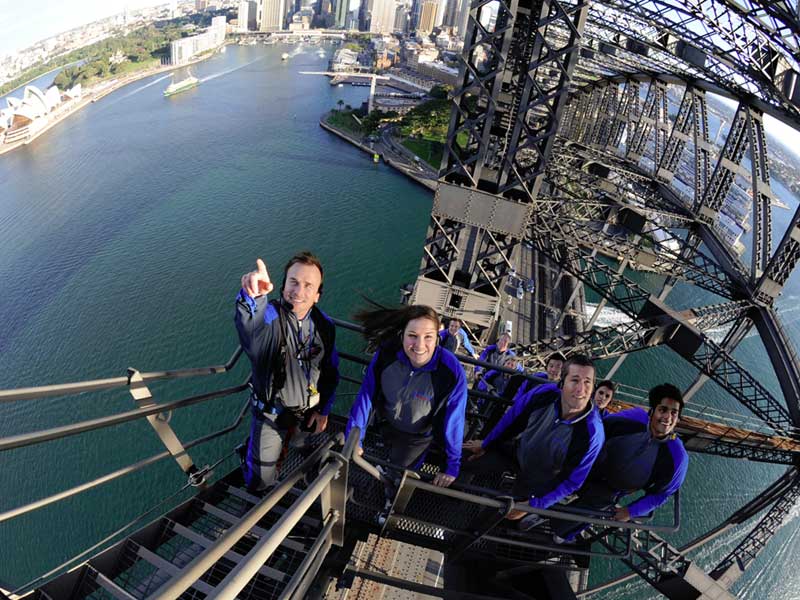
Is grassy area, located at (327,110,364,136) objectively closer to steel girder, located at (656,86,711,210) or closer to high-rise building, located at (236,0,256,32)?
steel girder, located at (656,86,711,210)

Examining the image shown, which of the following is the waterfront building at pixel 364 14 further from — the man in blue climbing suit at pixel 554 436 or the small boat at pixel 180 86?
the man in blue climbing suit at pixel 554 436

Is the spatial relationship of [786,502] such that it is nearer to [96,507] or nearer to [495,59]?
[495,59]

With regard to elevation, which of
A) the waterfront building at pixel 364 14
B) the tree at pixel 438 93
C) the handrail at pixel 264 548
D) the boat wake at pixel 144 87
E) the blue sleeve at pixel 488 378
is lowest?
the boat wake at pixel 144 87

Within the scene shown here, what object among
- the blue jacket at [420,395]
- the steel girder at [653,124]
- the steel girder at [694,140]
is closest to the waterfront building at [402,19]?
the steel girder at [653,124]

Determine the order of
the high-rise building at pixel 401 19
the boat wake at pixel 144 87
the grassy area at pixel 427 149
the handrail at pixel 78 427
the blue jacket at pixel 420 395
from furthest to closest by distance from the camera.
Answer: the high-rise building at pixel 401 19 < the boat wake at pixel 144 87 < the grassy area at pixel 427 149 < the blue jacket at pixel 420 395 < the handrail at pixel 78 427

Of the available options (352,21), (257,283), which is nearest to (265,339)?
(257,283)

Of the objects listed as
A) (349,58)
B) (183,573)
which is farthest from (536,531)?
(349,58)
